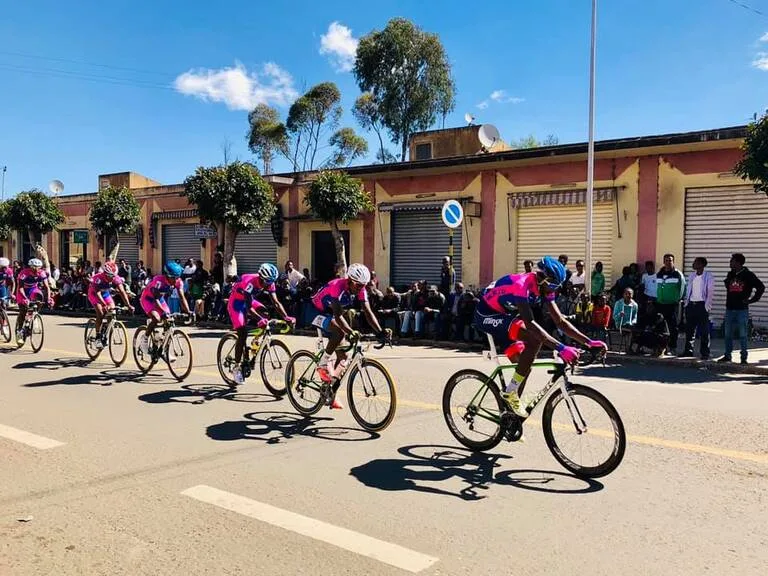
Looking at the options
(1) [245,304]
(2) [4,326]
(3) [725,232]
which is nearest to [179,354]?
(1) [245,304]

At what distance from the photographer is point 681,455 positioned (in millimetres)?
5812

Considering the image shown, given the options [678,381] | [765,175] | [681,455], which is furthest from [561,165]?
[681,455]

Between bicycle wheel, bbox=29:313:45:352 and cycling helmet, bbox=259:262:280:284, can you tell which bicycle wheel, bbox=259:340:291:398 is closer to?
cycling helmet, bbox=259:262:280:284

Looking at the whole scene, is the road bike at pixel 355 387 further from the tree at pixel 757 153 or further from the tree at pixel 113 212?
the tree at pixel 113 212

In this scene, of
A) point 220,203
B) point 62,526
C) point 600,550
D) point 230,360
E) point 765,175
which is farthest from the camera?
point 220,203

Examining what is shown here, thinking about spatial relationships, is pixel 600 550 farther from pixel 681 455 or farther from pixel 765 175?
pixel 765 175

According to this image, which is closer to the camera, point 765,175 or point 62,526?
point 62,526

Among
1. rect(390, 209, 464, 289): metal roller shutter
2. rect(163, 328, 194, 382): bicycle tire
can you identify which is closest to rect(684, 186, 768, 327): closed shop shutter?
rect(390, 209, 464, 289): metal roller shutter

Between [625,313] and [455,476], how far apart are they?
8.73 meters

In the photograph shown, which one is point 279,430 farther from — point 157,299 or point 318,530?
point 157,299

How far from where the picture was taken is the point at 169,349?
9.79 metres

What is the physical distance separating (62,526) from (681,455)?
4850mm

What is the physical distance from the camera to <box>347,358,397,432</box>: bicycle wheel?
21.5ft

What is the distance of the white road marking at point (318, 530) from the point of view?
149 inches
